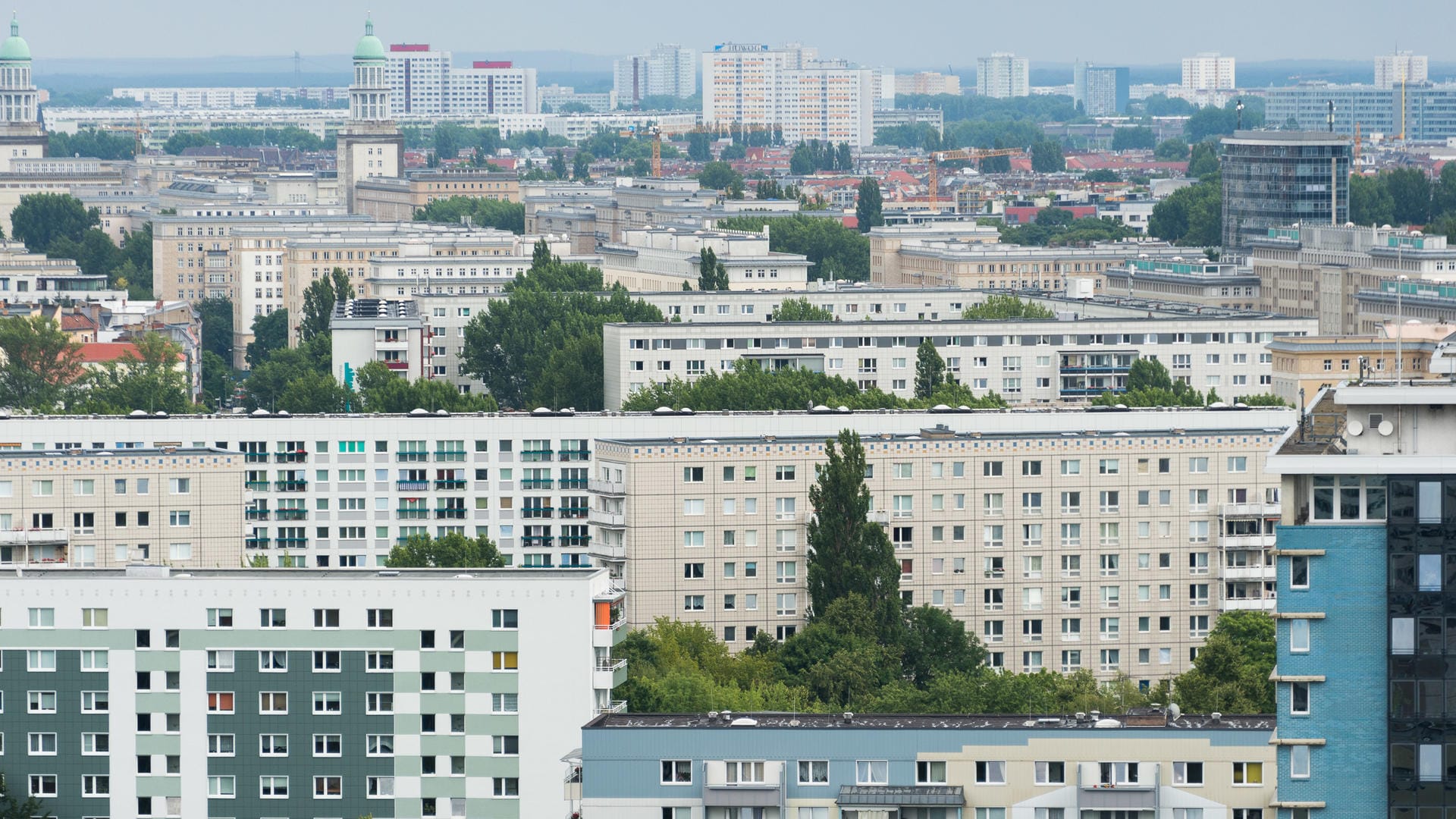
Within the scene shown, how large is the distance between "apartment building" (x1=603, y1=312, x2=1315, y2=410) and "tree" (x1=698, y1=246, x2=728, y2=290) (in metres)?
19.0

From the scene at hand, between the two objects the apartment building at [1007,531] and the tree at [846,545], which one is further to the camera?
the apartment building at [1007,531]

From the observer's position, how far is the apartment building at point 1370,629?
3500 cm

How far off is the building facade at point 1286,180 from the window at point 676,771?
420 feet

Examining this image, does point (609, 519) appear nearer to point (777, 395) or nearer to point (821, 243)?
point (777, 395)

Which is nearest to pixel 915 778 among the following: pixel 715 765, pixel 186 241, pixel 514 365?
pixel 715 765

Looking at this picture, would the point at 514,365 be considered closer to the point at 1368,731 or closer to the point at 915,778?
the point at 915,778

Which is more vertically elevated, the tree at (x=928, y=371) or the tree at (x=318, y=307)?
the tree at (x=318, y=307)

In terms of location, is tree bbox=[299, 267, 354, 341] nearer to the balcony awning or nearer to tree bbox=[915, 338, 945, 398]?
tree bbox=[915, 338, 945, 398]

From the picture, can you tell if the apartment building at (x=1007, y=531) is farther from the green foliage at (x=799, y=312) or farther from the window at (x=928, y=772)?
the green foliage at (x=799, y=312)

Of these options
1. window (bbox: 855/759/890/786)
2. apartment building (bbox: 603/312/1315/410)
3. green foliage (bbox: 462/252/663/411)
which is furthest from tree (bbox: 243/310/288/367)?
window (bbox: 855/759/890/786)

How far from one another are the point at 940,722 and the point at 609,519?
82.9 feet

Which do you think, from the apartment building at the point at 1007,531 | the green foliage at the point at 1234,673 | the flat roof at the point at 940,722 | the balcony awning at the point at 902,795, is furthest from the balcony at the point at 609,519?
the balcony awning at the point at 902,795

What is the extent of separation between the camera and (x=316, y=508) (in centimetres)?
7612

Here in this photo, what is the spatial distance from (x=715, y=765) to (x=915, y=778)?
2.60 metres
